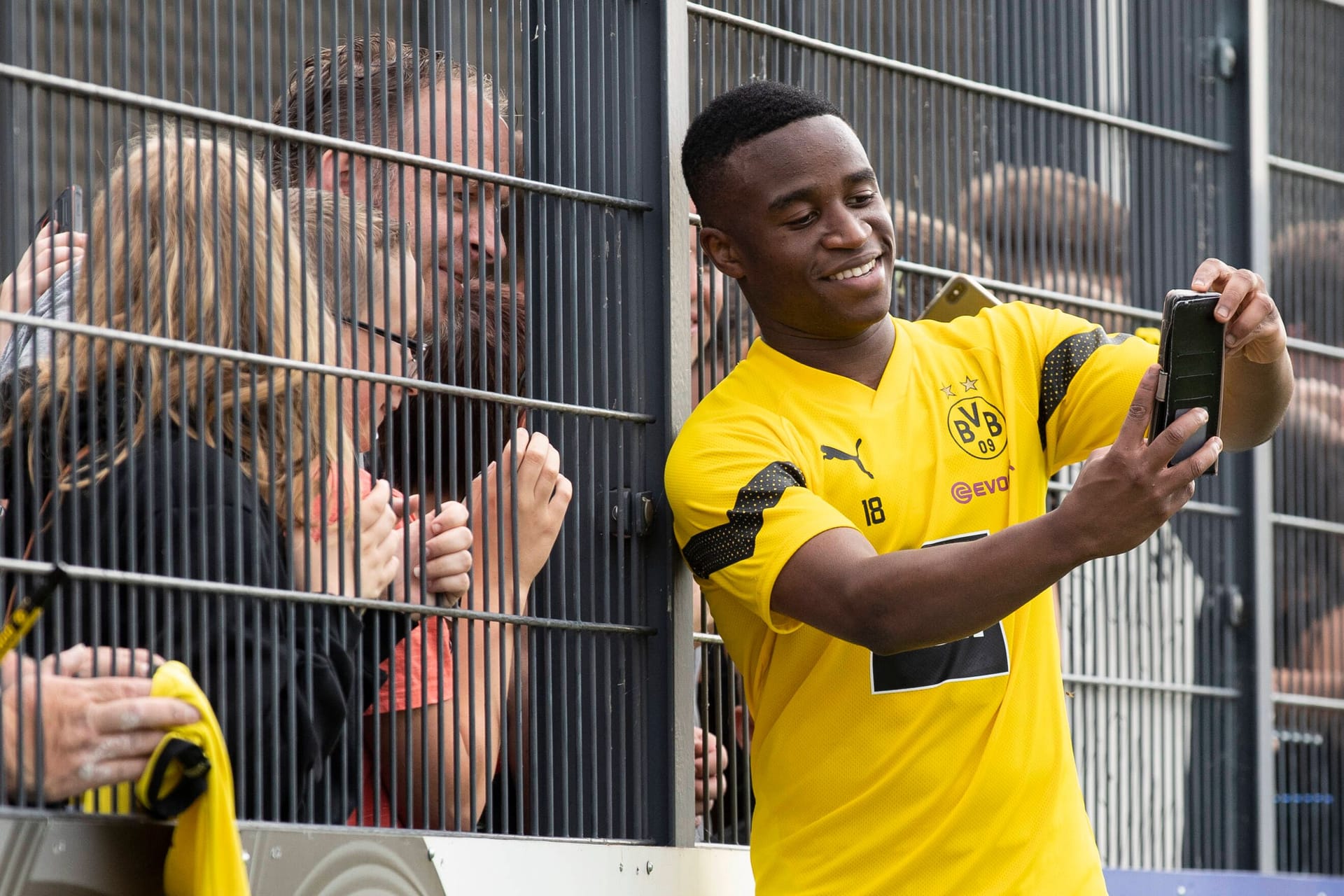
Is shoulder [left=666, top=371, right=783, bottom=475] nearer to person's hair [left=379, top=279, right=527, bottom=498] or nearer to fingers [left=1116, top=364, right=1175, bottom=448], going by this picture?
person's hair [left=379, top=279, right=527, bottom=498]

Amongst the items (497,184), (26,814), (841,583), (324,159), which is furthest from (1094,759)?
(26,814)

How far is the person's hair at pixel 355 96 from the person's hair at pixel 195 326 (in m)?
0.11

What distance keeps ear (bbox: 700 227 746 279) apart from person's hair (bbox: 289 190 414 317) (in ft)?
1.65

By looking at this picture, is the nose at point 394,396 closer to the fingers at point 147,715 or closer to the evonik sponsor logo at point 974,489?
the fingers at point 147,715

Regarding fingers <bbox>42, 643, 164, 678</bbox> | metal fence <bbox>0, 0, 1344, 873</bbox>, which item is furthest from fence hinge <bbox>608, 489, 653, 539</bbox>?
fingers <bbox>42, 643, 164, 678</bbox>

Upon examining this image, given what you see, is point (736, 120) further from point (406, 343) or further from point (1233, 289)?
point (1233, 289)

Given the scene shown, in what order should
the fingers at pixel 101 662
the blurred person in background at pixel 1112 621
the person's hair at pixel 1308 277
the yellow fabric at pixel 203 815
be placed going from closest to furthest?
the yellow fabric at pixel 203 815, the fingers at pixel 101 662, the blurred person in background at pixel 1112 621, the person's hair at pixel 1308 277

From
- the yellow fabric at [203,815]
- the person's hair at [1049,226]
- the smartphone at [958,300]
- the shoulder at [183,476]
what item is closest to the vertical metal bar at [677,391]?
the smartphone at [958,300]

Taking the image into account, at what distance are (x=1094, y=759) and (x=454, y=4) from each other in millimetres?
1890

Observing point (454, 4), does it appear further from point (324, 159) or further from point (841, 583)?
point (841, 583)

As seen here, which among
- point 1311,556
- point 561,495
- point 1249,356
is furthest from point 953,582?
point 1311,556

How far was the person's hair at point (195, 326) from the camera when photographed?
2.88 m

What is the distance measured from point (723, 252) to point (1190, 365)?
87cm

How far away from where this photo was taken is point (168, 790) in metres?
2.70
